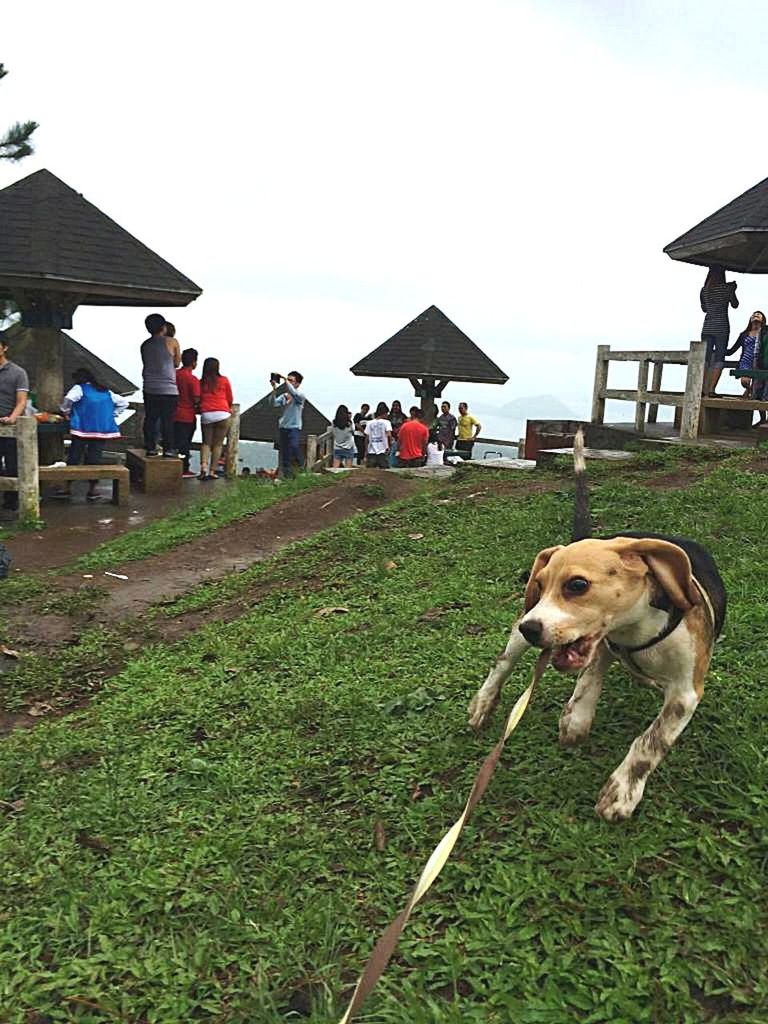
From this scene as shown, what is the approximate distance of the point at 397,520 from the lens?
8484 millimetres

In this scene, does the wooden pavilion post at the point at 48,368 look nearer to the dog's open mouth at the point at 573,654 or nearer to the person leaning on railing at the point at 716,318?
the person leaning on railing at the point at 716,318

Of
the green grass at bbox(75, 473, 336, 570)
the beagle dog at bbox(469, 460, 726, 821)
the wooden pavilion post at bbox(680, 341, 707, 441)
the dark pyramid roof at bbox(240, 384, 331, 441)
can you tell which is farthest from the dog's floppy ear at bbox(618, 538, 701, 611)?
the dark pyramid roof at bbox(240, 384, 331, 441)

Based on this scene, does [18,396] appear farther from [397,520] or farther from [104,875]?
[104,875]

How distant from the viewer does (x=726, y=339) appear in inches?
525

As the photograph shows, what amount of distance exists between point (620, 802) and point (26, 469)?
9019 mm

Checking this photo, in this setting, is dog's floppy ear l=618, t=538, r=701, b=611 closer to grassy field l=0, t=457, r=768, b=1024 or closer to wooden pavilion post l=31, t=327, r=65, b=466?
grassy field l=0, t=457, r=768, b=1024

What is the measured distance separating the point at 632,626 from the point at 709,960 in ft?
3.11

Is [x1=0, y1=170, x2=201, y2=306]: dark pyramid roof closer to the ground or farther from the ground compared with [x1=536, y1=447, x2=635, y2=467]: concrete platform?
farther from the ground

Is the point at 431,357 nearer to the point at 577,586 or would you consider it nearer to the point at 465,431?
the point at 465,431

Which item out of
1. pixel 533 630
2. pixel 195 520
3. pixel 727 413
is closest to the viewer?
pixel 533 630

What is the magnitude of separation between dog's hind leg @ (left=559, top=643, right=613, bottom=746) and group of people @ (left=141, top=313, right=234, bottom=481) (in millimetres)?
10138

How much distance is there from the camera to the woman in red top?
13.3 meters

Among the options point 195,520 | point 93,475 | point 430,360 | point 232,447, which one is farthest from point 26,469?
point 430,360

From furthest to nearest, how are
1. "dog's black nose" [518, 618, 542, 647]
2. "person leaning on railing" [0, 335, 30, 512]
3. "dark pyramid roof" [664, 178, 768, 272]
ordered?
"dark pyramid roof" [664, 178, 768, 272] → "person leaning on railing" [0, 335, 30, 512] → "dog's black nose" [518, 618, 542, 647]
